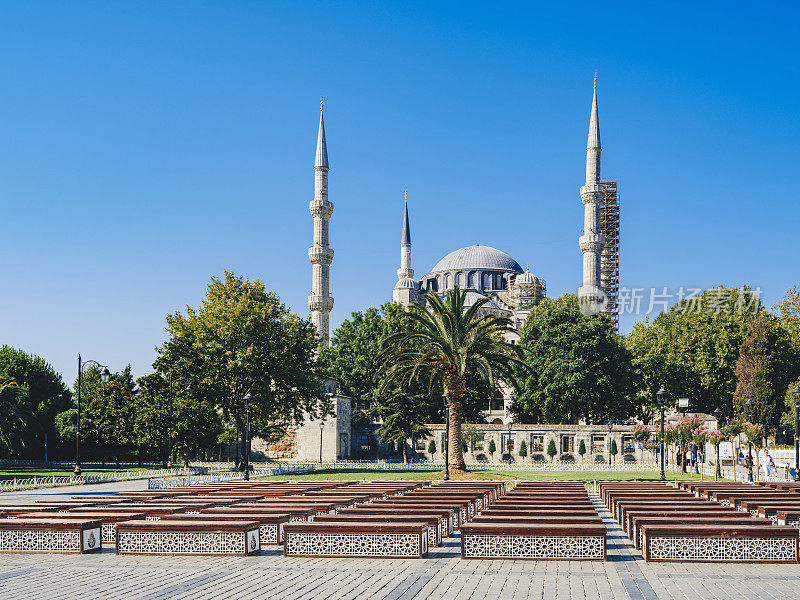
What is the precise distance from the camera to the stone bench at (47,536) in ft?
45.8

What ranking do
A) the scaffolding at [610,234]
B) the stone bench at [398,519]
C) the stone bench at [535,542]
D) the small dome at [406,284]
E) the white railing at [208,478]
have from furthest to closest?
the small dome at [406,284]
the scaffolding at [610,234]
the white railing at [208,478]
the stone bench at [398,519]
the stone bench at [535,542]

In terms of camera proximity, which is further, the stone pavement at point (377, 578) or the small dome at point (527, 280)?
the small dome at point (527, 280)

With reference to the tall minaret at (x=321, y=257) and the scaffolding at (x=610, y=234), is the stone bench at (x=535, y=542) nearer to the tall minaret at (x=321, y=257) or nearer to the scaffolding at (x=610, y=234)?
the tall minaret at (x=321, y=257)

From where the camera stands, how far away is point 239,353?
1796 inches

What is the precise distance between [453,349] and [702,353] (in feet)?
123

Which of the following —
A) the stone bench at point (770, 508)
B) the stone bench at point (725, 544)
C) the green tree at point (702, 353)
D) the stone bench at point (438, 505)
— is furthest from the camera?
the green tree at point (702, 353)

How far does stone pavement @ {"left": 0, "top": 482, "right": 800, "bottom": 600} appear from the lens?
10.2 meters

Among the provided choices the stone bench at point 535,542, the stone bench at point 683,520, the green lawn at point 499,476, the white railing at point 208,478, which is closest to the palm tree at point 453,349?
the green lawn at point 499,476

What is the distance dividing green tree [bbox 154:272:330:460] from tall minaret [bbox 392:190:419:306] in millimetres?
69110

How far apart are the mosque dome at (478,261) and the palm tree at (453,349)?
88.5 metres

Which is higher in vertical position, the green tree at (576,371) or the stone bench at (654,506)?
the green tree at (576,371)

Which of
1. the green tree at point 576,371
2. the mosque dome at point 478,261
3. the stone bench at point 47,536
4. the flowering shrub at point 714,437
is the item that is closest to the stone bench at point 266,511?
the stone bench at point 47,536

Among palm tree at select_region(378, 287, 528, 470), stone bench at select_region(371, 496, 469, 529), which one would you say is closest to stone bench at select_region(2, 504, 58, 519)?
stone bench at select_region(371, 496, 469, 529)

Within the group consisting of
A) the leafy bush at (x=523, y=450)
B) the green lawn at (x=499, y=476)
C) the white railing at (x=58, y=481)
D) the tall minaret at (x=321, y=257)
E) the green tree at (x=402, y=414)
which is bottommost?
the leafy bush at (x=523, y=450)
